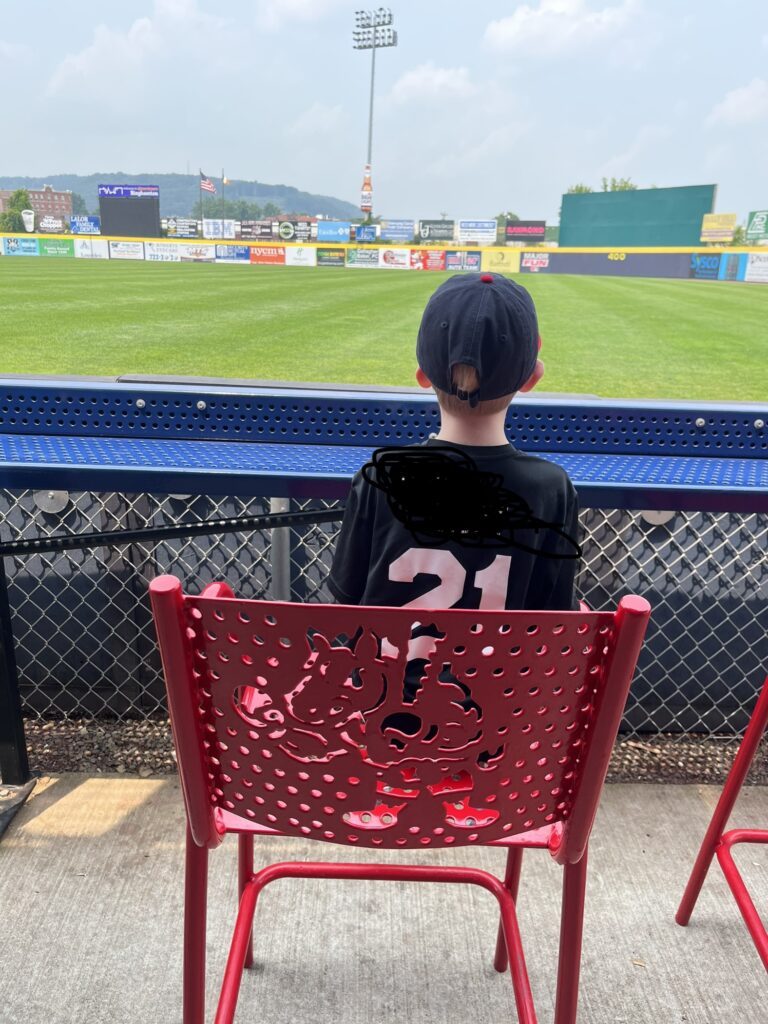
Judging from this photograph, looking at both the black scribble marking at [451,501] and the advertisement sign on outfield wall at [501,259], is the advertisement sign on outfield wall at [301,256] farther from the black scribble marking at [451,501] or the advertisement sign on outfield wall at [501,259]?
the black scribble marking at [451,501]

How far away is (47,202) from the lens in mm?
62406

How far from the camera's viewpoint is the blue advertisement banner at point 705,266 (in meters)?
39.3

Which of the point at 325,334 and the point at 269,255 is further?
A: the point at 269,255

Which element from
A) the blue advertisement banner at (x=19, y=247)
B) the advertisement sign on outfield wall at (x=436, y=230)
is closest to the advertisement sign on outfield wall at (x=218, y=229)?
the blue advertisement banner at (x=19, y=247)

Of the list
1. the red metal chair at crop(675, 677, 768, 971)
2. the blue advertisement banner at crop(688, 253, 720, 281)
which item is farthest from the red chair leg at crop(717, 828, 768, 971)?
the blue advertisement banner at crop(688, 253, 720, 281)

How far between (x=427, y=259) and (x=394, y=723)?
45.4m

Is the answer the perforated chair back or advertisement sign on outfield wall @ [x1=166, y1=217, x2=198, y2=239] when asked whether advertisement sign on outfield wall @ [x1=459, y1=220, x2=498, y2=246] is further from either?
the perforated chair back

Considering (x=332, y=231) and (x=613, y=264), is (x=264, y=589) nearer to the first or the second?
(x=613, y=264)

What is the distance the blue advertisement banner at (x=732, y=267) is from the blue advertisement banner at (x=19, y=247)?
36386mm

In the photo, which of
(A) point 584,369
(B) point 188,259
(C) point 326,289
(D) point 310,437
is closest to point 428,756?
(D) point 310,437

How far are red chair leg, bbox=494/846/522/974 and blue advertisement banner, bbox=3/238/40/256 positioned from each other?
46.6 metres

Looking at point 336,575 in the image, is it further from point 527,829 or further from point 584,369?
point 584,369

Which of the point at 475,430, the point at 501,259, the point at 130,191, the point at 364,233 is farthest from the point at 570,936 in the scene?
the point at 130,191

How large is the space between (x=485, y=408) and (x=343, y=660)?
1.70 ft
